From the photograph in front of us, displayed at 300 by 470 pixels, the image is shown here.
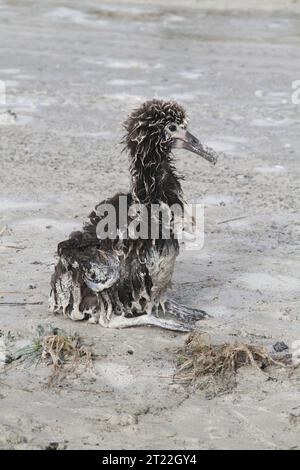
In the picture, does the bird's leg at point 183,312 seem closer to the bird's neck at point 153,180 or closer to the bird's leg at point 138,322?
the bird's leg at point 138,322

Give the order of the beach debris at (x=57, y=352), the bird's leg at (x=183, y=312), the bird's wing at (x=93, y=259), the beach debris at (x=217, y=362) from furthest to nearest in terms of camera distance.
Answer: the bird's leg at (x=183, y=312) < the bird's wing at (x=93, y=259) < the beach debris at (x=57, y=352) < the beach debris at (x=217, y=362)

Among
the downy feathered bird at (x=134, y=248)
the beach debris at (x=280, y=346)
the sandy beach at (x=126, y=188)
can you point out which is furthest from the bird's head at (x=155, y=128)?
the beach debris at (x=280, y=346)

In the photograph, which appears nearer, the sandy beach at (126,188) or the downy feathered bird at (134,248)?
the sandy beach at (126,188)

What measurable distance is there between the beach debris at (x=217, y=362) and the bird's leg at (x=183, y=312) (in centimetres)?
45

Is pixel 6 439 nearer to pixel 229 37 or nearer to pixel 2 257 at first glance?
pixel 2 257

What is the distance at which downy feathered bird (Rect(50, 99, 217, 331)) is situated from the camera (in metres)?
5.50

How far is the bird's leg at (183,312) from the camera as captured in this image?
581 cm

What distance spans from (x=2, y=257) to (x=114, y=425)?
8.23 ft

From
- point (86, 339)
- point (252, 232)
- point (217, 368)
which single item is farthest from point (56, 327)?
point (252, 232)


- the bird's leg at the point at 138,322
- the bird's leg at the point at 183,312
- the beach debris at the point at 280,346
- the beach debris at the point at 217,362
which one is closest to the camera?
the beach debris at the point at 217,362

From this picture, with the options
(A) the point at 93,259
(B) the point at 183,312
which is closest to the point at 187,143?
(A) the point at 93,259

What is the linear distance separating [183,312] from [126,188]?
287cm

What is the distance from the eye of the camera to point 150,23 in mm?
17203

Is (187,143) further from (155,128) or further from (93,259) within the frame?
(93,259)
